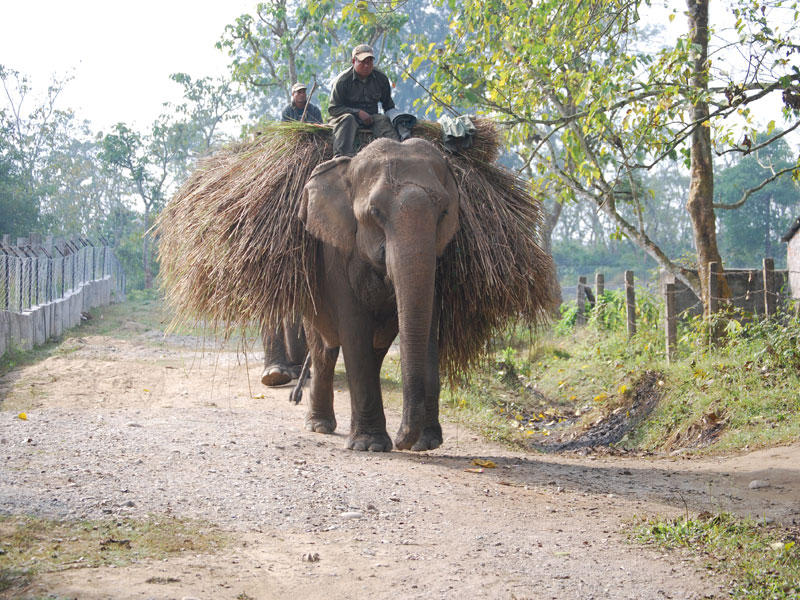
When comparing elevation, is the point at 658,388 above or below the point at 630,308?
below

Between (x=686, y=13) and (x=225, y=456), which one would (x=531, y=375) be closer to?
(x=686, y=13)

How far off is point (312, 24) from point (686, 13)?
10839 millimetres

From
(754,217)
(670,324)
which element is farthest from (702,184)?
(754,217)

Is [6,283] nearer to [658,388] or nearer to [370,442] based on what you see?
[370,442]

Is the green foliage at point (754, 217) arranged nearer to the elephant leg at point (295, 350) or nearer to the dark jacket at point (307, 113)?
the elephant leg at point (295, 350)

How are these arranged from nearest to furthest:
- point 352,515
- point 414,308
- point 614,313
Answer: point 352,515
point 414,308
point 614,313

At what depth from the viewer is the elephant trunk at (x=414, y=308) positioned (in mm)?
6070

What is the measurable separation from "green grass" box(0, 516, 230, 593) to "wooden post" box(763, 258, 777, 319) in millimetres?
7035

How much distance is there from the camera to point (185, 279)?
739 centimetres

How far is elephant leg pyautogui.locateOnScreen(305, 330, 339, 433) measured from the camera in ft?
25.4

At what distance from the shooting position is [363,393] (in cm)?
686

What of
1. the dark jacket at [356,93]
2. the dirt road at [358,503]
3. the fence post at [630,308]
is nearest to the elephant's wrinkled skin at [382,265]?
the dirt road at [358,503]

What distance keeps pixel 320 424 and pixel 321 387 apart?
35 centimetres

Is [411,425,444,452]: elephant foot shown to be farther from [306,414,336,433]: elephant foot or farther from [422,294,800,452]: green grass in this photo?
[306,414,336,433]: elephant foot
